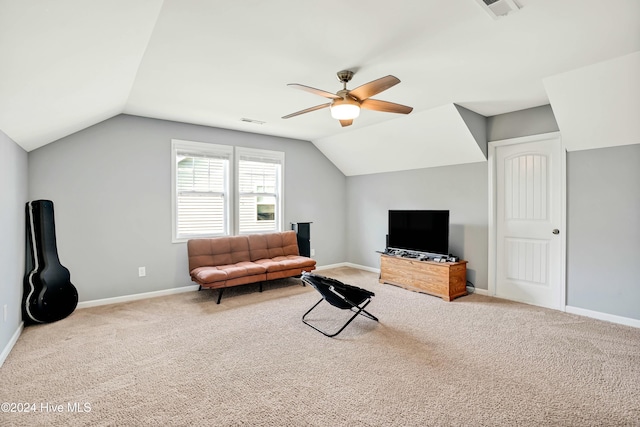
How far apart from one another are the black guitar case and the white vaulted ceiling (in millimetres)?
796

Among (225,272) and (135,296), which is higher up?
(225,272)

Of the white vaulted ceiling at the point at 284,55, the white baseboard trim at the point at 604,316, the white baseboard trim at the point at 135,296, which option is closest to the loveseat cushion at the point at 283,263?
the white baseboard trim at the point at 135,296

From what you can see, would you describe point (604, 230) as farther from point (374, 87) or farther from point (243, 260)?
point (243, 260)

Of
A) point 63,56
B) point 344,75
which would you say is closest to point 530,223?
point 344,75

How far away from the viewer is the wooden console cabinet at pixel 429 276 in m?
4.32

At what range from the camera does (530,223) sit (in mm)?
4168

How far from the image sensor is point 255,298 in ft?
14.4

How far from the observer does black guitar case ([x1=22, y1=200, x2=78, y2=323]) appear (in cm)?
336

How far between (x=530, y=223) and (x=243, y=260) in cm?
407

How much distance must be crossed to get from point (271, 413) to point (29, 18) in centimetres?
246

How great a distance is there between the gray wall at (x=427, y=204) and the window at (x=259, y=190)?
→ 1.68m

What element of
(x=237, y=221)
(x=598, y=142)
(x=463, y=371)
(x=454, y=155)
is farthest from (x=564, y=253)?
(x=237, y=221)

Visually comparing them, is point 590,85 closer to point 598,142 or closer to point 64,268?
point 598,142

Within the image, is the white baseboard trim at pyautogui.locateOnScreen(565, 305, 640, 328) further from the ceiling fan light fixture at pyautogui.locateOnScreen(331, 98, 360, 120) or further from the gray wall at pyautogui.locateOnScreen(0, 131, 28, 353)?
the gray wall at pyautogui.locateOnScreen(0, 131, 28, 353)
